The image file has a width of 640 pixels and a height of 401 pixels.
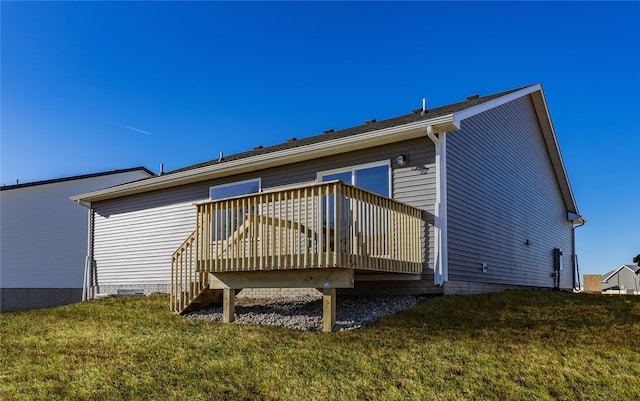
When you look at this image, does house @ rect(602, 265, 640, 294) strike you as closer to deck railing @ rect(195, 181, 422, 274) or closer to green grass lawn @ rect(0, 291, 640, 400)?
green grass lawn @ rect(0, 291, 640, 400)

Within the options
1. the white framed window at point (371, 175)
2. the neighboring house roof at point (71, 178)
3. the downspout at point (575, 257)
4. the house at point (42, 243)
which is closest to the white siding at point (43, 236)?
the house at point (42, 243)

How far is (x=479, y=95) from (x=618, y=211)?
7.31 meters

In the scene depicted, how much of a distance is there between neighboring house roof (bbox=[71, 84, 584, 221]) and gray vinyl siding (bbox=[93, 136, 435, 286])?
0.70ft

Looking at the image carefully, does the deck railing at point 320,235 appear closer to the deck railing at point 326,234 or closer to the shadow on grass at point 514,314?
A: the deck railing at point 326,234

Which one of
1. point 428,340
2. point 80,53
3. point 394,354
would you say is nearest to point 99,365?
point 394,354

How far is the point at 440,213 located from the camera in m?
9.45

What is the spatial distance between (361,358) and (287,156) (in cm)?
585

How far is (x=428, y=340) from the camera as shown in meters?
6.56

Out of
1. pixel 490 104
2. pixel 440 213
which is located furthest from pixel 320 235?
pixel 490 104

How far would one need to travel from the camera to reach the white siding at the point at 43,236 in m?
18.5

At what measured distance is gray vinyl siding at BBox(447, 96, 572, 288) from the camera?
10.2 meters

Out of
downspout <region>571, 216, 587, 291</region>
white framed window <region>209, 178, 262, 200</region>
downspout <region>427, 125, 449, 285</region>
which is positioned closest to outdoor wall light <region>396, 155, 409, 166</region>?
downspout <region>427, 125, 449, 285</region>

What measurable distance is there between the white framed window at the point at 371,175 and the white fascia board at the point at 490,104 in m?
1.57

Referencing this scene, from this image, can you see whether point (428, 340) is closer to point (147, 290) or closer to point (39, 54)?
point (147, 290)
